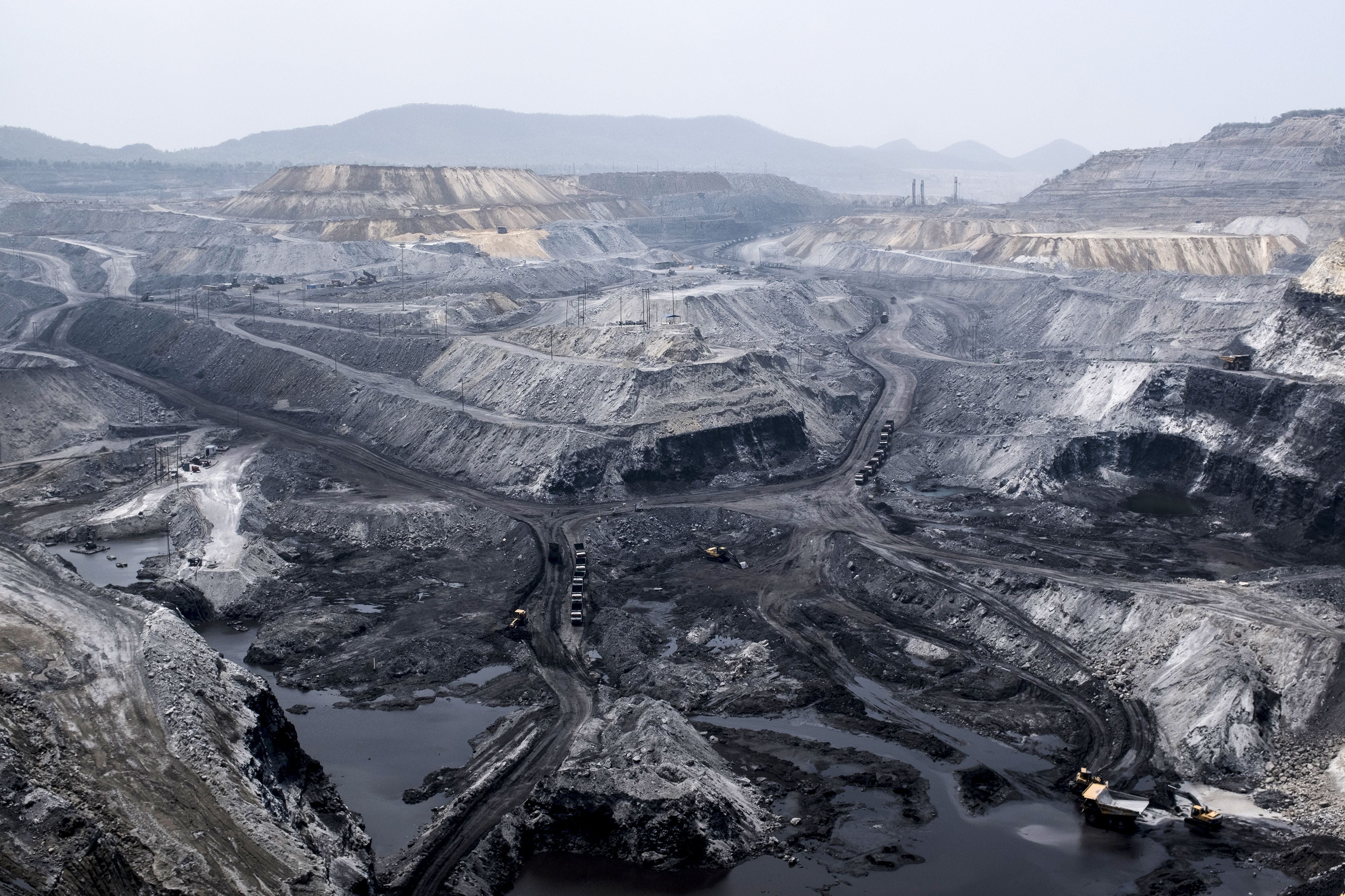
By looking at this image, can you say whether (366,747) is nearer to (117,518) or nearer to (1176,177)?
(117,518)

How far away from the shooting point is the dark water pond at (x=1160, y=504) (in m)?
63.3

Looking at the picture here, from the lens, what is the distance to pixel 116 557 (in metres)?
58.6

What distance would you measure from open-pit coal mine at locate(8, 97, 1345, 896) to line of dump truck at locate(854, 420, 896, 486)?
1.47 feet

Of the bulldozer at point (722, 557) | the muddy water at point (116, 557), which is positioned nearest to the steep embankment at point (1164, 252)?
the bulldozer at point (722, 557)

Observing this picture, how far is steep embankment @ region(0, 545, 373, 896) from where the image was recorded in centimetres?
2714

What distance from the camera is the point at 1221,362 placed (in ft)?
236

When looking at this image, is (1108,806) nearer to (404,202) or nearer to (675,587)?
(675,587)

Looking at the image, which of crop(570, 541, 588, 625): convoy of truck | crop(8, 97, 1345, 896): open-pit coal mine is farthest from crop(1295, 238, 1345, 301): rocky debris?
crop(570, 541, 588, 625): convoy of truck

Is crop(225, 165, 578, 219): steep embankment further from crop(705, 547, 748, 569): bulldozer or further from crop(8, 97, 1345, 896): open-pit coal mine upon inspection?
crop(705, 547, 748, 569): bulldozer

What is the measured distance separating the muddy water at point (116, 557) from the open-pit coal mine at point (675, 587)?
1.06 feet

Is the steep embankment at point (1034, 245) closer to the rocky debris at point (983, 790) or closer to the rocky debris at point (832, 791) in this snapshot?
the rocky debris at point (983, 790)

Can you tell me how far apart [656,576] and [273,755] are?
25.1 meters

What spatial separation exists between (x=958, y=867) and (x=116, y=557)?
45.5 m

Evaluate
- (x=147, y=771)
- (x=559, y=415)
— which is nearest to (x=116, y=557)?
(x=559, y=415)
